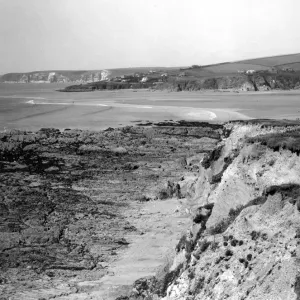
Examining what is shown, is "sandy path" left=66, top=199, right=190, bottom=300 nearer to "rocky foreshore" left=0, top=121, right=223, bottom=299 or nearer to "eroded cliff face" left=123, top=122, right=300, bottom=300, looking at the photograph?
"rocky foreshore" left=0, top=121, right=223, bottom=299

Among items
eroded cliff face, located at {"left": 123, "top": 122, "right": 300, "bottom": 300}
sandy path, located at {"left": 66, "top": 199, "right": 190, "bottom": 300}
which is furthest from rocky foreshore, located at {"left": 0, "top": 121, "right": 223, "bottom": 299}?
eroded cliff face, located at {"left": 123, "top": 122, "right": 300, "bottom": 300}

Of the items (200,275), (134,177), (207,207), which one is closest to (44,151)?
(134,177)

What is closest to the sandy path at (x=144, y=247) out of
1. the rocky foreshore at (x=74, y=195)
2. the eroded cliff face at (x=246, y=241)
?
the rocky foreshore at (x=74, y=195)

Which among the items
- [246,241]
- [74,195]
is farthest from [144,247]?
[74,195]

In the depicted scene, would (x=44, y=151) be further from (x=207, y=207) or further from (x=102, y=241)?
(x=207, y=207)

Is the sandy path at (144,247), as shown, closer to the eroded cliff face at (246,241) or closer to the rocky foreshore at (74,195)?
the rocky foreshore at (74,195)
